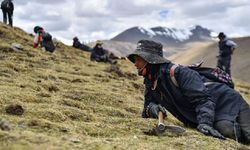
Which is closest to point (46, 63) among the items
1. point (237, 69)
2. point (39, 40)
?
point (39, 40)

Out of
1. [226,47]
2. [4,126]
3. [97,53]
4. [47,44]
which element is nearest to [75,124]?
[4,126]

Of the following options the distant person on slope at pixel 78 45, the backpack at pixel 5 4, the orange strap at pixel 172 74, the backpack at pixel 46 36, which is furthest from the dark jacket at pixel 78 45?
the orange strap at pixel 172 74

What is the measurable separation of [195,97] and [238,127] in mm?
960

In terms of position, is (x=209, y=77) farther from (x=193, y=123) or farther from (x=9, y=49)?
(x=9, y=49)

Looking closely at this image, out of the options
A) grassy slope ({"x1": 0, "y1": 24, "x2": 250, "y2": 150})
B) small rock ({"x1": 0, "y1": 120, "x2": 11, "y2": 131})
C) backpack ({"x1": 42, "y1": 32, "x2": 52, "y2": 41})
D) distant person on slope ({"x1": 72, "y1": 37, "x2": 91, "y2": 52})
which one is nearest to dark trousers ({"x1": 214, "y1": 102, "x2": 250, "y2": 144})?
grassy slope ({"x1": 0, "y1": 24, "x2": 250, "y2": 150})

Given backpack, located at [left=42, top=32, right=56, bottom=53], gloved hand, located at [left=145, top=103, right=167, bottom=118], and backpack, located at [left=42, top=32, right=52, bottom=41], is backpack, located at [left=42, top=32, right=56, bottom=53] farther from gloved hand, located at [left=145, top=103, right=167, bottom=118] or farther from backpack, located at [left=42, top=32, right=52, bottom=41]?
gloved hand, located at [left=145, top=103, right=167, bottom=118]

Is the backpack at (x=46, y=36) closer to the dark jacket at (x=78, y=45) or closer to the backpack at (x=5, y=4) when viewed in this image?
the backpack at (x=5, y=4)

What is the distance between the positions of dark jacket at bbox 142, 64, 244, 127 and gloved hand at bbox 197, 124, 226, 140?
0.38 feet

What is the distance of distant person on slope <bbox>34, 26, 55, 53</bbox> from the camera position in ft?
114

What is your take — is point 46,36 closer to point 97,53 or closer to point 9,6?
point 97,53

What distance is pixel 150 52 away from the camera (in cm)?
988

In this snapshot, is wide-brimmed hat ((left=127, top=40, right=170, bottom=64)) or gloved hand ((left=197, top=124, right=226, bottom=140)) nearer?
gloved hand ((left=197, top=124, right=226, bottom=140))

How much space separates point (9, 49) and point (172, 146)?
2048 centimetres

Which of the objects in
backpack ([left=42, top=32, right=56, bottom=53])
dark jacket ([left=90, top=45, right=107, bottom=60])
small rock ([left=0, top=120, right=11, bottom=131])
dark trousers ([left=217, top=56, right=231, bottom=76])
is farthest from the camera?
dark jacket ([left=90, top=45, right=107, bottom=60])
